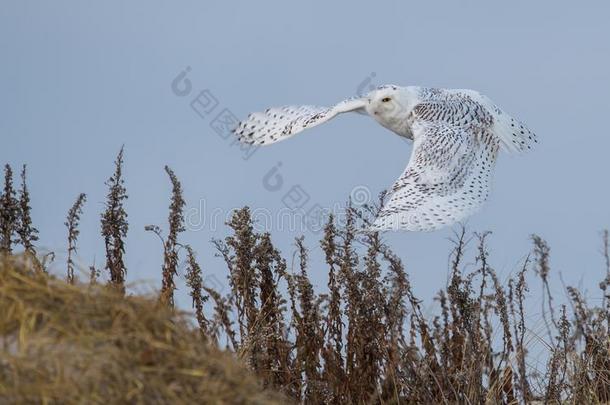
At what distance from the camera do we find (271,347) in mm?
5617

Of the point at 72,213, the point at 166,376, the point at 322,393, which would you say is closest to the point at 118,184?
the point at 72,213

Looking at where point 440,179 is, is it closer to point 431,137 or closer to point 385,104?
point 431,137

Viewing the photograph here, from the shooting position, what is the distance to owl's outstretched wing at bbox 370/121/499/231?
19.6 feet

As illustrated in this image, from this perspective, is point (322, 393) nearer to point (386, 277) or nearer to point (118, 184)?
point (386, 277)

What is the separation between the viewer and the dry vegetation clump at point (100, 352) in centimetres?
294

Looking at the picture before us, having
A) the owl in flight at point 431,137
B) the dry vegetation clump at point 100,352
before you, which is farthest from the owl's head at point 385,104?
the dry vegetation clump at point 100,352

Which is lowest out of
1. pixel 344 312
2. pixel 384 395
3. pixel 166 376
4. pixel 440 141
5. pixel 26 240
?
pixel 166 376

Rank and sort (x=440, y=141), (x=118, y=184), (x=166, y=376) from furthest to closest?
(x=440, y=141) → (x=118, y=184) → (x=166, y=376)

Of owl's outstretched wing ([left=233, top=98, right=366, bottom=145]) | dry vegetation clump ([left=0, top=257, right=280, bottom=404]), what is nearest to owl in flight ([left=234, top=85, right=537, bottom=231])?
owl's outstretched wing ([left=233, top=98, right=366, bottom=145])

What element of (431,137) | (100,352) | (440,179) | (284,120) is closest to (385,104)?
(284,120)

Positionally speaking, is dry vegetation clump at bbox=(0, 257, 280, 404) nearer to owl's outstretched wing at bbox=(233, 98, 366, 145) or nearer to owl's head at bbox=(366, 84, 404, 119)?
owl's outstretched wing at bbox=(233, 98, 366, 145)

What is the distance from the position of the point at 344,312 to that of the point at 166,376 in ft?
8.95

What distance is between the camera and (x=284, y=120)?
8.70 meters

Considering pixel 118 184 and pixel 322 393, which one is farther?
pixel 118 184
